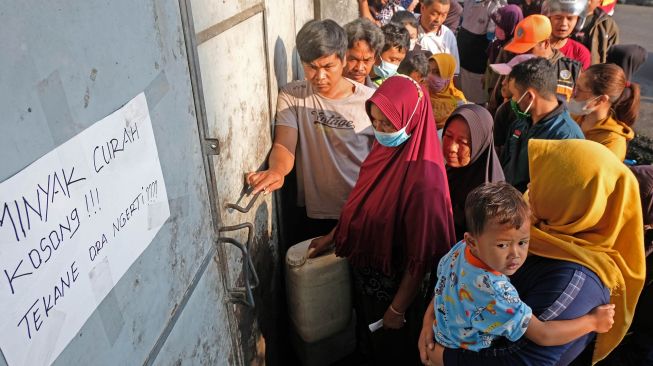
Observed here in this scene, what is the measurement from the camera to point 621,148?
2824mm

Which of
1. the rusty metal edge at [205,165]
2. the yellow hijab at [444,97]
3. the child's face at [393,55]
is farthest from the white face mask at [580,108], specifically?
the rusty metal edge at [205,165]

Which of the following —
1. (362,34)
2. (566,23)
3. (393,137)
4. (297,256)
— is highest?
(362,34)

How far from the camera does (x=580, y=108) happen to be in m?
2.93

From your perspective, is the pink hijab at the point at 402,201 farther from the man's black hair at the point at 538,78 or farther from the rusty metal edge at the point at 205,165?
the man's black hair at the point at 538,78

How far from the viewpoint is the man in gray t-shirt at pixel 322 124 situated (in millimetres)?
2252

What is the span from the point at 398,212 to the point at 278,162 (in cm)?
65

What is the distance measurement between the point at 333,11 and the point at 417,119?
8.19 feet

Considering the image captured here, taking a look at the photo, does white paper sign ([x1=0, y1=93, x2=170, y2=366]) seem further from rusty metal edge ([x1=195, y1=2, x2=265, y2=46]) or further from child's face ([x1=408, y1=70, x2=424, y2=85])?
child's face ([x1=408, y1=70, x2=424, y2=85])

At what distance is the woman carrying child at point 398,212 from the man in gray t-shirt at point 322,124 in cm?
30

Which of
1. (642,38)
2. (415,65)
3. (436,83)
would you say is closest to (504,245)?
(415,65)

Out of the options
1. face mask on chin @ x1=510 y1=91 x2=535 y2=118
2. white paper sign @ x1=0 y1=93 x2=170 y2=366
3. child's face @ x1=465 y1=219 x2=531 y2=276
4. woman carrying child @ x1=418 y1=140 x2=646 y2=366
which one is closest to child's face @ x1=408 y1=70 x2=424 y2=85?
face mask on chin @ x1=510 y1=91 x2=535 y2=118

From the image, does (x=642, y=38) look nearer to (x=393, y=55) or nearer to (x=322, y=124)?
(x=393, y=55)

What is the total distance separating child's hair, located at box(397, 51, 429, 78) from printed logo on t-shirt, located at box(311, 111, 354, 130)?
1098 millimetres

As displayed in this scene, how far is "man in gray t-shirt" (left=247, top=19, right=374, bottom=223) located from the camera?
2.25 meters
